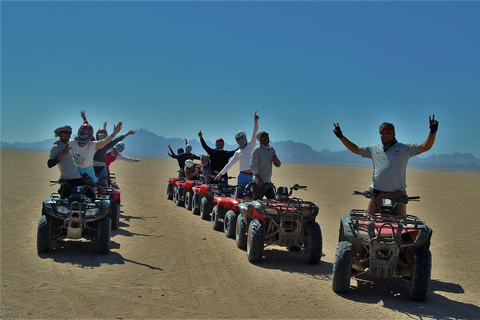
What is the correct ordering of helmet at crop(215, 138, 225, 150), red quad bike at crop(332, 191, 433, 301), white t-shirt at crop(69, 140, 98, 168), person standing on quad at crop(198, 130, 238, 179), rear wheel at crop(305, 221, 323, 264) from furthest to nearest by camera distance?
helmet at crop(215, 138, 225, 150), person standing on quad at crop(198, 130, 238, 179), white t-shirt at crop(69, 140, 98, 168), rear wheel at crop(305, 221, 323, 264), red quad bike at crop(332, 191, 433, 301)

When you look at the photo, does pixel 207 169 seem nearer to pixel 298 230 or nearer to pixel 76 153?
pixel 76 153

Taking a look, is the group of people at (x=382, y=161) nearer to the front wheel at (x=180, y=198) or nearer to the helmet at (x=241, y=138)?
the helmet at (x=241, y=138)

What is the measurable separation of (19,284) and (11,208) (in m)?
8.25

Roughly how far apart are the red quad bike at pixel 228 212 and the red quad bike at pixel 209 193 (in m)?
0.91

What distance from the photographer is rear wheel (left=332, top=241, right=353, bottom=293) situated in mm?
6910

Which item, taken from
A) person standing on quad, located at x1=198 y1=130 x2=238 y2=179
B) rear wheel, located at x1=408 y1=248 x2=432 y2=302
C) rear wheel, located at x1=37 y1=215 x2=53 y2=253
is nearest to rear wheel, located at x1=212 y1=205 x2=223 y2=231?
person standing on quad, located at x1=198 y1=130 x2=238 y2=179

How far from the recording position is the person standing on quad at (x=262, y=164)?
10.1 metres

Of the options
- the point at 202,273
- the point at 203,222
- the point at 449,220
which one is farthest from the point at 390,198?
the point at 449,220

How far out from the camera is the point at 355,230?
7.09 meters

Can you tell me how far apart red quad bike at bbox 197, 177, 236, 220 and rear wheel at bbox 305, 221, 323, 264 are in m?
4.57

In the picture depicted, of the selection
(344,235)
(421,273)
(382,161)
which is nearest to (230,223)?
(344,235)

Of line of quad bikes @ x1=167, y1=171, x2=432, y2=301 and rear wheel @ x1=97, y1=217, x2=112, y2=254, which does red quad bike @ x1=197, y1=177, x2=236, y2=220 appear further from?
rear wheel @ x1=97, y1=217, x2=112, y2=254

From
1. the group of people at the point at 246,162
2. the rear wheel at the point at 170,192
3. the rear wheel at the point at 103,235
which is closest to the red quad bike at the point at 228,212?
the group of people at the point at 246,162

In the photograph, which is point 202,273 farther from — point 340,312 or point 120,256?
point 340,312
